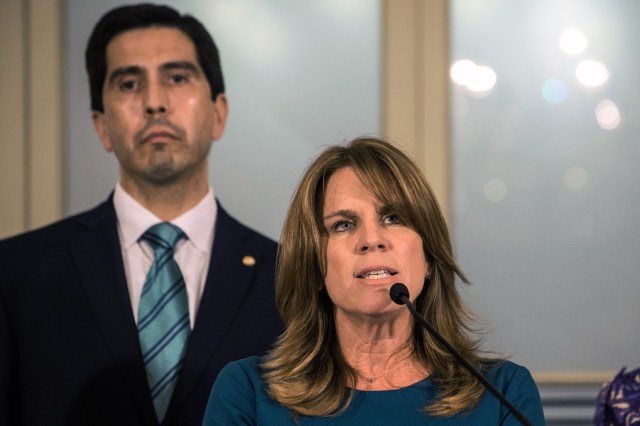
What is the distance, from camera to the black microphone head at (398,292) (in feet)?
5.36

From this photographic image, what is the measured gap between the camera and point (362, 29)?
3137mm

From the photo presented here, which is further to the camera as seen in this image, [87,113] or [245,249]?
[87,113]

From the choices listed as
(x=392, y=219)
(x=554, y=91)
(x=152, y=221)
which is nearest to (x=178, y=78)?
(x=152, y=221)

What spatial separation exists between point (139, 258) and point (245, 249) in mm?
285

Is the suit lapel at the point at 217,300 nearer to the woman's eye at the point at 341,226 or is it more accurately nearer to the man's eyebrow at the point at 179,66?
the man's eyebrow at the point at 179,66

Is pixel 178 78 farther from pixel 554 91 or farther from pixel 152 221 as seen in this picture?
pixel 554 91

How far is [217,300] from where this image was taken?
2.56m

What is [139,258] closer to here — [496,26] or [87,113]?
[87,113]

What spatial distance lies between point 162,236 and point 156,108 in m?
0.35

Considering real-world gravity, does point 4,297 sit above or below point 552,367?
above

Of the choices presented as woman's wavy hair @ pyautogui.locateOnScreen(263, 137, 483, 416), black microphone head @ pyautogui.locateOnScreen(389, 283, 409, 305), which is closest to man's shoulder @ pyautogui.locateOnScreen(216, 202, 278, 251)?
woman's wavy hair @ pyautogui.locateOnScreen(263, 137, 483, 416)

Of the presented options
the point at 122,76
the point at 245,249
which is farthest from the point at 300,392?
the point at 122,76

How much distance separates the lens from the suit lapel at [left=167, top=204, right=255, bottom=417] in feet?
8.14

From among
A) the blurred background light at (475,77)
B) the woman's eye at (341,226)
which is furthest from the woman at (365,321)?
the blurred background light at (475,77)
